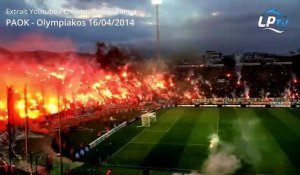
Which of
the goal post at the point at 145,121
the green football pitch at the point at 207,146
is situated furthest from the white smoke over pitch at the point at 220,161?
the goal post at the point at 145,121

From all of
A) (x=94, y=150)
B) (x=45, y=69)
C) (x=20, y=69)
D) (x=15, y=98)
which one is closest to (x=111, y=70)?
(x=45, y=69)

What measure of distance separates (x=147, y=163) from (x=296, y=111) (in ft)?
107

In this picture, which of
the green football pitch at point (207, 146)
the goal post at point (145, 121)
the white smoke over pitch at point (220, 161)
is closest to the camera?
the white smoke over pitch at point (220, 161)

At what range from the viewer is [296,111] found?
163 feet

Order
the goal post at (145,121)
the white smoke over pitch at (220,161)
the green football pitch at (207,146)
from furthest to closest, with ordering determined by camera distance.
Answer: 1. the goal post at (145,121)
2. the green football pitch at (207,146)
3. the white smoke over pitch at (220,161)

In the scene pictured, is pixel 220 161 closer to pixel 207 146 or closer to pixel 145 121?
pixel 207 146

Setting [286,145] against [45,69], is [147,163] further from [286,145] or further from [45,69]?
[45,69]

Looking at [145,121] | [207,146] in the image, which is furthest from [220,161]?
[145,121]

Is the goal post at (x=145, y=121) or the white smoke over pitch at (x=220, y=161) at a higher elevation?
the goal post at (x=145, y=121)

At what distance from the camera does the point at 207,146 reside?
29.5 meters

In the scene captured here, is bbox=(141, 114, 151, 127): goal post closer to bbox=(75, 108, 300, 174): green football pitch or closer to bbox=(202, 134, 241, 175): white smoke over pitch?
bbox=(75, 108, 300, 174): green football pitch

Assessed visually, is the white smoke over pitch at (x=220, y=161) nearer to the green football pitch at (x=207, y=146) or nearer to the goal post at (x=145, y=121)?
the green football pitch at (x=207, y=146)

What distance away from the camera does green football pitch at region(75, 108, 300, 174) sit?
24.1m

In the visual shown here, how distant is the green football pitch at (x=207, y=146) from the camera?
79.0 ft
